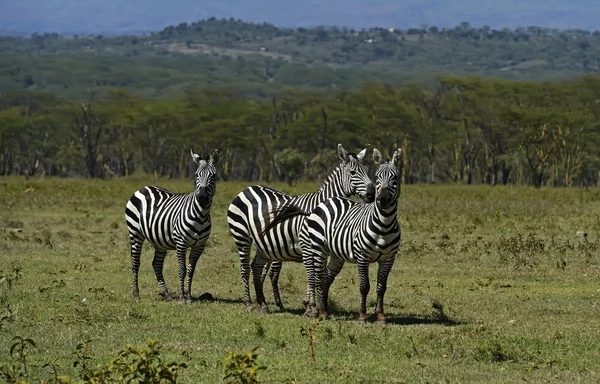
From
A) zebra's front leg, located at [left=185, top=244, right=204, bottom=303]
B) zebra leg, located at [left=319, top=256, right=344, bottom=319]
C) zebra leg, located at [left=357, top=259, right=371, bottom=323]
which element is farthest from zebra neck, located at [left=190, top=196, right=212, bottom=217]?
zebra leg, located at [left=357, top=259, right=371, bottom=323]

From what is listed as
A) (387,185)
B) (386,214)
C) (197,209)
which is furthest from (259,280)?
(387,185)

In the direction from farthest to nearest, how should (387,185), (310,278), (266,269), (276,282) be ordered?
(266,269), (276,282), (310,278), (387,185)

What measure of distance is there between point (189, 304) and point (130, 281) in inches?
97.9

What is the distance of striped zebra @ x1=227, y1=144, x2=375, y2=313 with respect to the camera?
489 inches

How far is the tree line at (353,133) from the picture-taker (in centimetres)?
6406

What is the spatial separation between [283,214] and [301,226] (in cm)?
26

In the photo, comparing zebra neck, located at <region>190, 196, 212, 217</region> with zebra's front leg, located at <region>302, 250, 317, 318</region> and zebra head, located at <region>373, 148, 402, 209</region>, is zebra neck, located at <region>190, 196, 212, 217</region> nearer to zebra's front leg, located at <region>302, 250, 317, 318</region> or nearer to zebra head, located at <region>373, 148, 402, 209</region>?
zebra's front leg, located at <region>302, 250, 317, 318</region>

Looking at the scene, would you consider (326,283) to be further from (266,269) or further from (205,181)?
(205,181)

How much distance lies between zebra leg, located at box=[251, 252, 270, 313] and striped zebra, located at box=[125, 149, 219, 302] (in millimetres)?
908

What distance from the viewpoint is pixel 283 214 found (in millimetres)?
12336

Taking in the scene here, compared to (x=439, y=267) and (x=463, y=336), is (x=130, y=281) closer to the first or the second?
(x=439, y=267)

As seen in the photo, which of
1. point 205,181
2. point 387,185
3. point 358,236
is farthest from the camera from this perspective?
point 205,181

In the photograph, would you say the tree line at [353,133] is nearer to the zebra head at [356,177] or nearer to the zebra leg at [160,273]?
the zebra leg at [160,273]

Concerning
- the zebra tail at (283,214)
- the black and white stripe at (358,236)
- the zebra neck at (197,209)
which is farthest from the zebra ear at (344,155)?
the zebra neck at (197,209)
